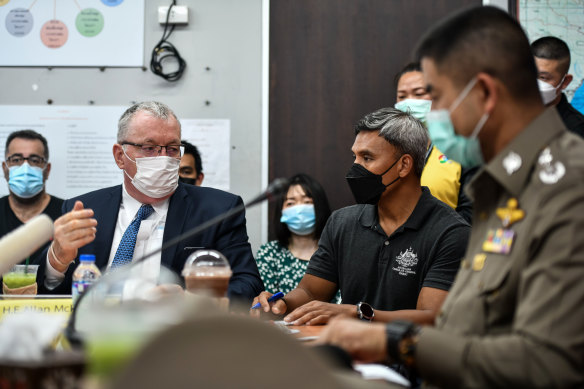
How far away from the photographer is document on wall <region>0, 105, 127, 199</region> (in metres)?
3.89

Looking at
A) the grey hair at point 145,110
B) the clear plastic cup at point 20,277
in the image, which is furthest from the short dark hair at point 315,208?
the clear plastic cup at point 20,277

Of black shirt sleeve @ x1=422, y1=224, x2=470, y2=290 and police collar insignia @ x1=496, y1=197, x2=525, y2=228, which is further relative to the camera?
black shirt sleeve @ x1=422, y1=224, x2=470, y2=290

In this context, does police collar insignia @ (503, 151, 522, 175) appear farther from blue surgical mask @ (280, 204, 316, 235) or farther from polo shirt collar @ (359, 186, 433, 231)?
blue surgical mask @ (280, 204, 316, 235)

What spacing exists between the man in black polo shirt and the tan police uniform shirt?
899mm

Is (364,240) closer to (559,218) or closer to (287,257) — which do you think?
(287,257)

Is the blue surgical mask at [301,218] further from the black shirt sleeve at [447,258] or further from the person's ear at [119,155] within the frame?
the black shirt sleeve at [447,258]

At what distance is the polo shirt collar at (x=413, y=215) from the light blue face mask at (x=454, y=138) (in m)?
0.93

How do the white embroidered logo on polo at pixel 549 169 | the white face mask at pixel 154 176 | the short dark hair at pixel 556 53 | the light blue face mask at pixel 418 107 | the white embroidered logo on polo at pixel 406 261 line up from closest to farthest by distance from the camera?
the white embroidered logo on polo at pixel 549 169
the white embroidered logo on polo at pixel 406 261
the white face mask at pixel 154 176
the short dark hair at pixel 556 53
the light blue face mask at pixel 418 107

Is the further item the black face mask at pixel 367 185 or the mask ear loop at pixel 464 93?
the black face mask at pixel 367 185

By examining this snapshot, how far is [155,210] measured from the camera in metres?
2.58

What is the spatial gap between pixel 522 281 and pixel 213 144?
295 cm

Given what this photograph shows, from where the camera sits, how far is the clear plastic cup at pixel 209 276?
4.95ft

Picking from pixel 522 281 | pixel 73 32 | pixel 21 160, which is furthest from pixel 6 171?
pixel 522 281

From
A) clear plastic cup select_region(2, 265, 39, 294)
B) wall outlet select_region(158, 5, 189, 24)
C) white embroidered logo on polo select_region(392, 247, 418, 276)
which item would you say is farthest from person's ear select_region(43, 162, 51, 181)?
white embroidered logo on polo select_region(392, 247, 418, 276)
